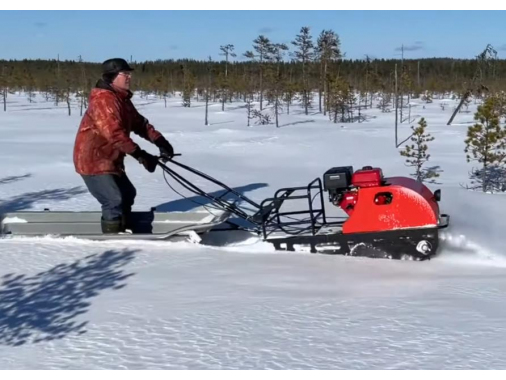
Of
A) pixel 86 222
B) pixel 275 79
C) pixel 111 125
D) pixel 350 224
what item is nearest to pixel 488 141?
pixel 350 224

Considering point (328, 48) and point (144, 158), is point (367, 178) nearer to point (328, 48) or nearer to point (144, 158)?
point (144, 158)

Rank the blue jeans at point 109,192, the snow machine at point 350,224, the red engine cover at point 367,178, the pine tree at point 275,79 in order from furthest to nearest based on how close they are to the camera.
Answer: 1. the pine tree at point 275,79
2. the blue jeans at point 109,192
3. the red engine cover at point 367,178
4. the snow machine at point 350,224

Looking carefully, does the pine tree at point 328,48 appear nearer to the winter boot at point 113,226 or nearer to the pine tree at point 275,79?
the pine tree at point 275,79

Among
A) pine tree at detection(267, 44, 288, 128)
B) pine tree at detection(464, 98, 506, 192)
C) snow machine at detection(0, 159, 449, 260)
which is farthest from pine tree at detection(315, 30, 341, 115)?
snow machine at detection(0, 159, 449, 260)

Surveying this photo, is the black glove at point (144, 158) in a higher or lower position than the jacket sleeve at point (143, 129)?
lower

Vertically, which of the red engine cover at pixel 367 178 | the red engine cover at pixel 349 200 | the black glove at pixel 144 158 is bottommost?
the red engine cover at pixel 349 200

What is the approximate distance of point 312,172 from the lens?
42.3 ft

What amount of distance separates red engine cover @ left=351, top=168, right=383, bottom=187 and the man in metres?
1.71

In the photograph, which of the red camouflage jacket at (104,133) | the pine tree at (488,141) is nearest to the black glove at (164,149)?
the red camouflage jacket at (104,133)

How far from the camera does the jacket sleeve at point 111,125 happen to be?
5.92m

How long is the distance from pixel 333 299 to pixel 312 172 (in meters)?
8.47

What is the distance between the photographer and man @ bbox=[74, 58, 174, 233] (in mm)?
5941

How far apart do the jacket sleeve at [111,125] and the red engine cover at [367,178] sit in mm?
1867

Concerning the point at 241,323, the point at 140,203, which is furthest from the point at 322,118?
the point at 241,323
